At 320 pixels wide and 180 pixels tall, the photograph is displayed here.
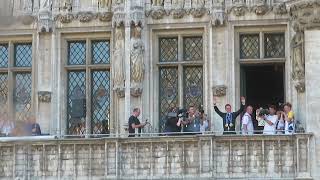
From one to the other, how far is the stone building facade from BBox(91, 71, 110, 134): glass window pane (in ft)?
0.10

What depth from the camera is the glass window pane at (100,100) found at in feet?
75.9

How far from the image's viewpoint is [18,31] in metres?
23.4

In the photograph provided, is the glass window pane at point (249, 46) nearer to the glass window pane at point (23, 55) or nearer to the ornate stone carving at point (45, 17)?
the ornate stone carving at point (45, 17)

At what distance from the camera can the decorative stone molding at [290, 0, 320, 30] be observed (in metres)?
20.5

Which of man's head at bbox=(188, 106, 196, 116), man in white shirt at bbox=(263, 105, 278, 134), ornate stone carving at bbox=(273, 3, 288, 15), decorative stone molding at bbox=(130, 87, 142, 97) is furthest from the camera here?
decorative stone molding at bbox=(130, 87, 142, 97)

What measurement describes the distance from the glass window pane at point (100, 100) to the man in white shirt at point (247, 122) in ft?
14.6

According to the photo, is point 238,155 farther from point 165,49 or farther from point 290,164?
point 165,49

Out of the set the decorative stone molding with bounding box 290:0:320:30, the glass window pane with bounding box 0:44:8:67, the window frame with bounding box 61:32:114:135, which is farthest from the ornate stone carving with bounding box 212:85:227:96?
the glass window pane with bounding box 0:44:8:67

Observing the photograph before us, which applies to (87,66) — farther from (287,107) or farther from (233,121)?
(287,107)

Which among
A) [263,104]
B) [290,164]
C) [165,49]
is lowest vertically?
[290,164]

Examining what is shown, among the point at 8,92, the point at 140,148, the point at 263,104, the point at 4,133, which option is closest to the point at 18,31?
the point at 8,92

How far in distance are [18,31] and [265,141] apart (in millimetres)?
8363

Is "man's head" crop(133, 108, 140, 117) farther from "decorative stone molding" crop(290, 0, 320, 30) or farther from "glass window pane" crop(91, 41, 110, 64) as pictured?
"decorative stone molding" crop(290, 0, 320, 30)

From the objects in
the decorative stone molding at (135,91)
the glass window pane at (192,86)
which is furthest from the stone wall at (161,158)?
the glass window pane at (192,86)
